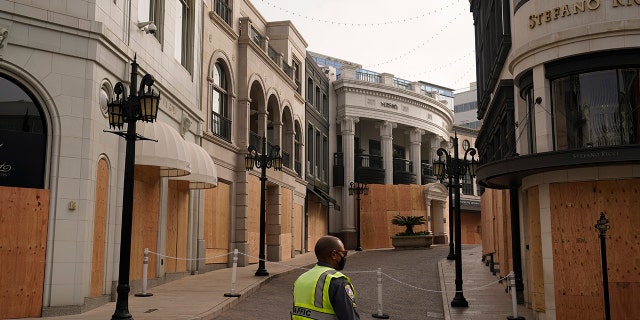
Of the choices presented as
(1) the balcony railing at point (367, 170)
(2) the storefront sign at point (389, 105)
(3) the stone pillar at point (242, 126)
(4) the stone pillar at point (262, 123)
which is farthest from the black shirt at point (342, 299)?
(2) the storefront sign at point (389, 105)

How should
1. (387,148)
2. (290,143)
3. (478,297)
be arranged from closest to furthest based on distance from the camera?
(478,297), (290,143), (387,148)

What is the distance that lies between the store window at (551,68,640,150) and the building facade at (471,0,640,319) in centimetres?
2

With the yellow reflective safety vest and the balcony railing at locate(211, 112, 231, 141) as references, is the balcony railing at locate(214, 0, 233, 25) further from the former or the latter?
the yellow reflective safety vest

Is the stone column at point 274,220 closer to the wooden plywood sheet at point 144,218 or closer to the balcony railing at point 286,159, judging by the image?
the balcony railing at point 286,159

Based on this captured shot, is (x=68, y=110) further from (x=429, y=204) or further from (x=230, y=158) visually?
(x=429, y=204)

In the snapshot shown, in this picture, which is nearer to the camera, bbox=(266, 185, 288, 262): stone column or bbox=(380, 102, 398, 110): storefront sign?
bbox=(266, 185, 288, 262): stone column

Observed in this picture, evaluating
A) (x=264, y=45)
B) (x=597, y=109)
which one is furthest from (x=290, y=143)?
(x=597, y=109)

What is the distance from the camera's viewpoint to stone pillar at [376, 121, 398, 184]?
4638 cm


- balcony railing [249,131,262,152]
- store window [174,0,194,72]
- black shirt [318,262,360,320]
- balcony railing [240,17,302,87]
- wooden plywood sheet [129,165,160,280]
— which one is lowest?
black shirt [318,262,360,320]

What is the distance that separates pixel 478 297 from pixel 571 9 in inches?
307

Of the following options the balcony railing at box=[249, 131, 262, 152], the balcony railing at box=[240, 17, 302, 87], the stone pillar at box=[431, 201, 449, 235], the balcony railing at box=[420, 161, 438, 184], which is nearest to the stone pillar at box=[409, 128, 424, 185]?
the balcony railing at box=[420, 161, 438, 184]

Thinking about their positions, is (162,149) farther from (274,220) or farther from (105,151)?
(274,220)

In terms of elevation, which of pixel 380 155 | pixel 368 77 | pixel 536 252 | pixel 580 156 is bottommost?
pixel 536 252

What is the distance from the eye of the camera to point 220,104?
25734 millimetres
